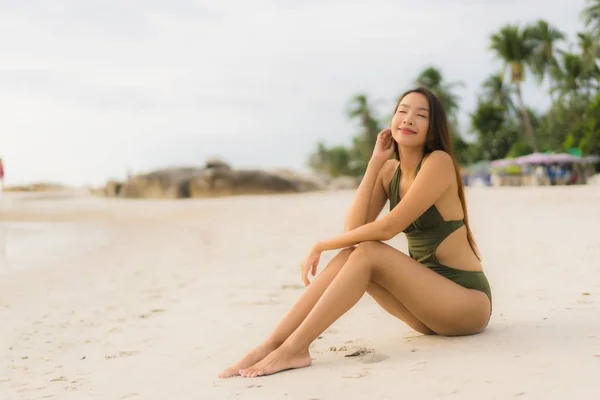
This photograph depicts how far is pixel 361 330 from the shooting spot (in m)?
4.06

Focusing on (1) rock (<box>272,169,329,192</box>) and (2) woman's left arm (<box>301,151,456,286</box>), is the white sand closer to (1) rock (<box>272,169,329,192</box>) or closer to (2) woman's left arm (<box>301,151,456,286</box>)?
(2) woman's left arm (<box>301,151,456,286</box>)

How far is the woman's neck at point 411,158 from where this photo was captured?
341 cm

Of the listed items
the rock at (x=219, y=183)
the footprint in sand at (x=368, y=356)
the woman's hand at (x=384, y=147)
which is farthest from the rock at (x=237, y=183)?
the footprint in sand at (x=368, y=356)

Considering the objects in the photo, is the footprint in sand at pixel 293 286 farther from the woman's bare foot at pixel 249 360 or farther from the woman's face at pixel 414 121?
the woman's face at pixel 414 121

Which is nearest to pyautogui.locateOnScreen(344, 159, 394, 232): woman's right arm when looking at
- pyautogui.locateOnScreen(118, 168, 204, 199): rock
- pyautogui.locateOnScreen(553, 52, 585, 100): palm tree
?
pyautogui.locateOnScreen(118, 168, 204, 199): rock

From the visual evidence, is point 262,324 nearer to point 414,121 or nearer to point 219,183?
point 414,121

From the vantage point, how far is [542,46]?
40.8m

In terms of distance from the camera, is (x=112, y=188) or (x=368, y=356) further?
(x=112, y=188)

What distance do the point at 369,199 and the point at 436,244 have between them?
48 centimetres

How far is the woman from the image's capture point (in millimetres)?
3102

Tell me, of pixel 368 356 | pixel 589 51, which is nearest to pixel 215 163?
pixel 589 51

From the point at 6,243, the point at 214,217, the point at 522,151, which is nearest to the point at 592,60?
the point at 522,151

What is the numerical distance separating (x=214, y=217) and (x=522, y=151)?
103 feet

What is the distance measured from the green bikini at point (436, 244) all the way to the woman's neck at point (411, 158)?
60 mm
